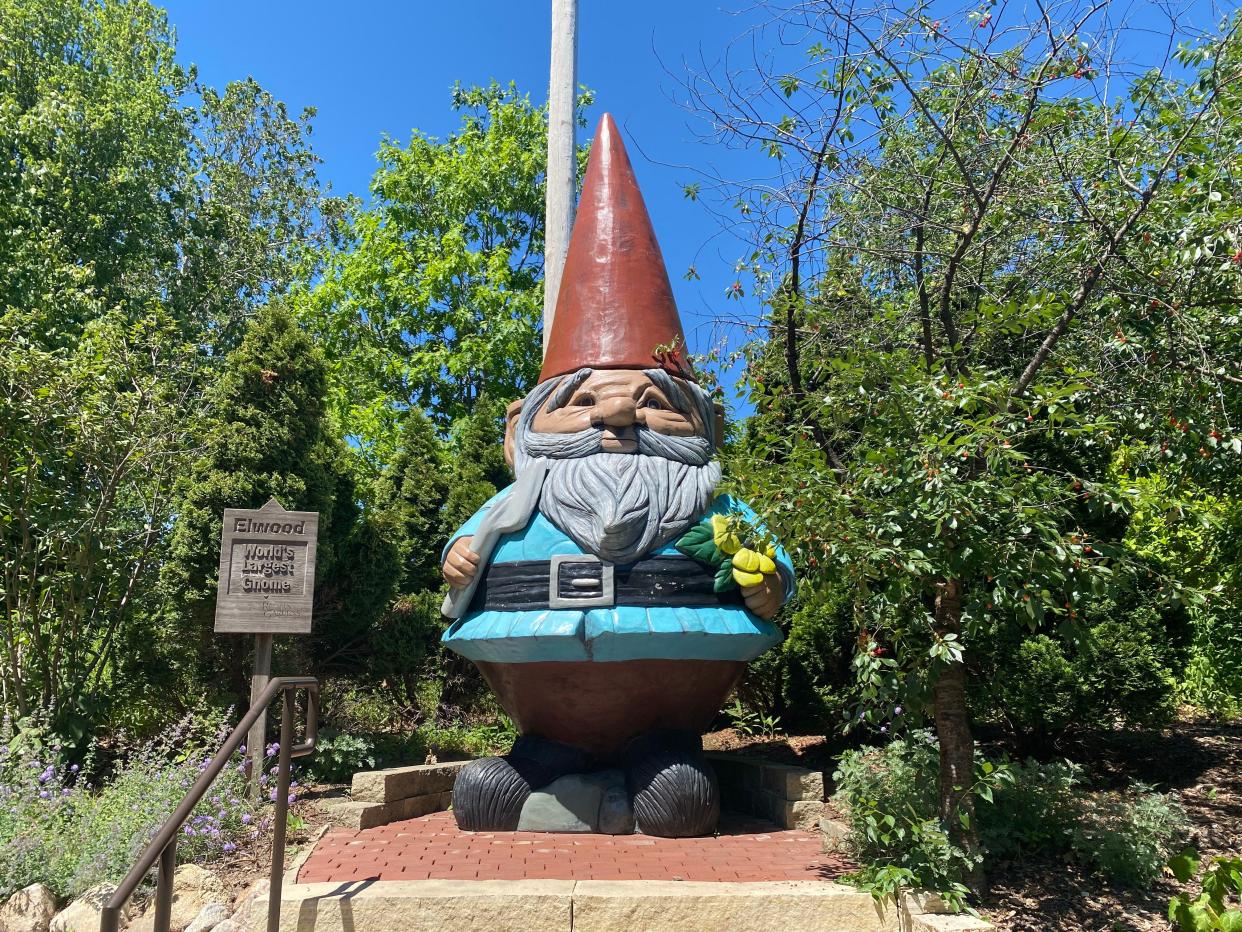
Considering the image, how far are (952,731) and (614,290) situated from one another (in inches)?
127

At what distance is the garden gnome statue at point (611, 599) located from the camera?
498cm

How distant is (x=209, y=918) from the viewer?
3.88 metres

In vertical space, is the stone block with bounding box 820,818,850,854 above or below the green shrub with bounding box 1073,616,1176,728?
below

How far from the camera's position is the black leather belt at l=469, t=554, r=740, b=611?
4.97 m

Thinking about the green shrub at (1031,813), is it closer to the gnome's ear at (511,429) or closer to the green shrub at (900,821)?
the green shrub at (900,821)

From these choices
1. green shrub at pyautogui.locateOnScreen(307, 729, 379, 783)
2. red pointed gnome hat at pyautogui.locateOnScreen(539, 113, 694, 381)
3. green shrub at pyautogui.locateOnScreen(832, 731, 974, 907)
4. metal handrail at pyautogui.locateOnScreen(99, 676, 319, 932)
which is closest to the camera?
metal handrail at pyautogui.locateOnScreen(99, 676, 319, 932)

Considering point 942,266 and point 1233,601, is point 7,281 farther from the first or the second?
point 1233,601

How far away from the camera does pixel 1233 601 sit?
6422 mm

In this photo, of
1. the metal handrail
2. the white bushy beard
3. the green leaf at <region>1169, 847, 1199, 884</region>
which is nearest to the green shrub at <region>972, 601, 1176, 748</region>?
the green leaf at <region>1169, 847, 1199, 884</region>

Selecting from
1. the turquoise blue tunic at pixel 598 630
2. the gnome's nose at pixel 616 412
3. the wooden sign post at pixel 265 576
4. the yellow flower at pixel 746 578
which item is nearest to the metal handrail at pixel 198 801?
the turquoise blue tunic at pixel 598 630

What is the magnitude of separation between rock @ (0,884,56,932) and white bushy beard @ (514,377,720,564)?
2910 mm

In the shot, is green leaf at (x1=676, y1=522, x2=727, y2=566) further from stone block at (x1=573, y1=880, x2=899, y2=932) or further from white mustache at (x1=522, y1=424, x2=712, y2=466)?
stone block at (x1=573, y1=880, x2=899, y2=932)

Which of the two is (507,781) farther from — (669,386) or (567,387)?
(669,386)

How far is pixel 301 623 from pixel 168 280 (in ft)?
38.5
